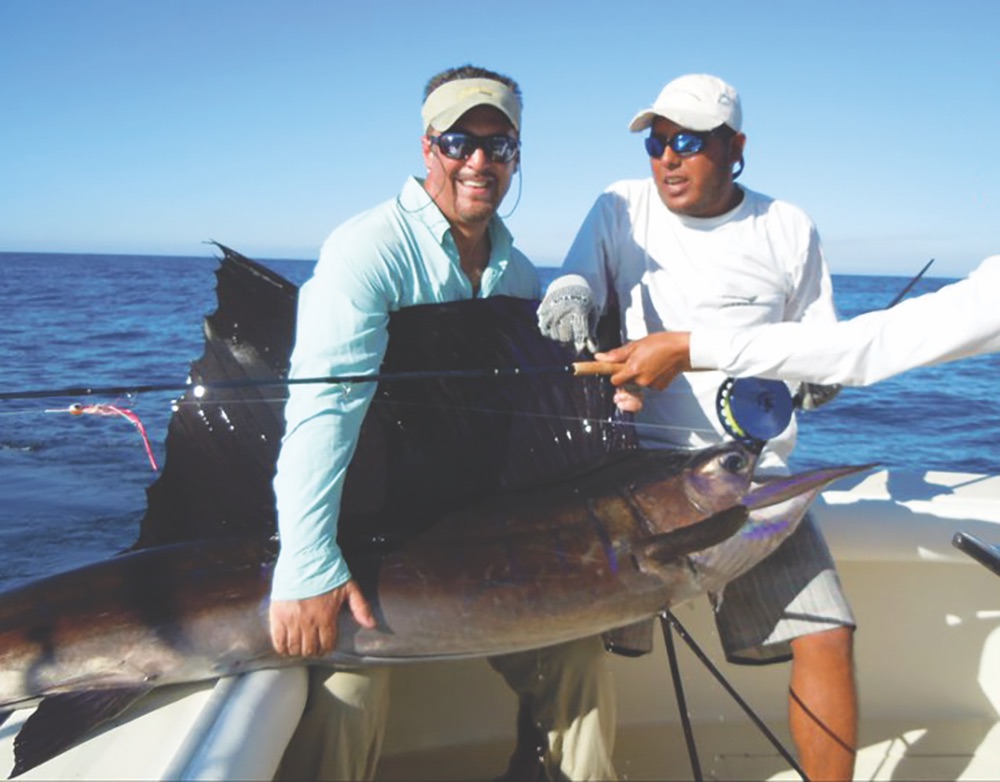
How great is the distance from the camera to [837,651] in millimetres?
2031

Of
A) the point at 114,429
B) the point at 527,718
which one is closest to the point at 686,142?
the point at 527,718

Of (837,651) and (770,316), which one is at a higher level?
(770,316)

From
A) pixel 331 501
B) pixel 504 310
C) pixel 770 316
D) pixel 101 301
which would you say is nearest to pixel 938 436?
pixel 770 316

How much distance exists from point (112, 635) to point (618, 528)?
1.04m

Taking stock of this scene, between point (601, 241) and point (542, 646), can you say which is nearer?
point (542, 646)

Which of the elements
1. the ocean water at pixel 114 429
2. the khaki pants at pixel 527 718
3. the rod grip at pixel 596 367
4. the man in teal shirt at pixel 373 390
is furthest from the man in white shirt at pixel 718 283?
Result: the ocean water at pixel 114 429

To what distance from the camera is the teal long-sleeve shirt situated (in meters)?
1.67

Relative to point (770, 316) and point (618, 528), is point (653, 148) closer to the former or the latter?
point (770, 316)

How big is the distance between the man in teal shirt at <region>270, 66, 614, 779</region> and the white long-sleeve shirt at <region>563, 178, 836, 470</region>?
293mm

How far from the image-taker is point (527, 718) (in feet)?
7.27

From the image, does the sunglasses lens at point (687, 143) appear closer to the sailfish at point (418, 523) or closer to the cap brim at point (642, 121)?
the cap brim at point (642, 121)

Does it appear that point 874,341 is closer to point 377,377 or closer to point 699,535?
point 699,535

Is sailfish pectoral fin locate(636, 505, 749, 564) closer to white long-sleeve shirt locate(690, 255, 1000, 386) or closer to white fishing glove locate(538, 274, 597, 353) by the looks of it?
white long-sleeve shirt locate(690, 255, 1000, 386)

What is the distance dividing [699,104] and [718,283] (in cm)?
45
